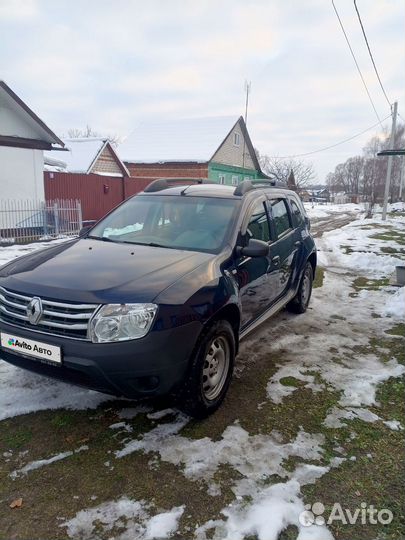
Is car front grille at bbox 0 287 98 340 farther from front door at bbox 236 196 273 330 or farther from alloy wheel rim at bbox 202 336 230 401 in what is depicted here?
front door at bbox 236 196 273 330

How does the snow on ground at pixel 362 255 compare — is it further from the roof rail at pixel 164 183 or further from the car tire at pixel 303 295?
the roof rail at pixel 164 183

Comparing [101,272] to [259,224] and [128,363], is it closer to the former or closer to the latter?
[128,363]

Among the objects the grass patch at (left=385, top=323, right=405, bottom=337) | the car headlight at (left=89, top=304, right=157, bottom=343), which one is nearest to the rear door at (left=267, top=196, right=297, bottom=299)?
the grass patch at (left=385, top=323, right=405, bottom=337)

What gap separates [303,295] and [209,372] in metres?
3.07

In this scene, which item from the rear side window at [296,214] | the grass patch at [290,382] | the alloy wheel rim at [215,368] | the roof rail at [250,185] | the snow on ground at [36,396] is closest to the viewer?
the alloy wheel rim at [215,368]

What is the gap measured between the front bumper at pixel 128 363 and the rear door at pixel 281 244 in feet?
6.49

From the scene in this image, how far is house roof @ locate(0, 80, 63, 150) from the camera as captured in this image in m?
15.1

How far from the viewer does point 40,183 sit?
1680 cm

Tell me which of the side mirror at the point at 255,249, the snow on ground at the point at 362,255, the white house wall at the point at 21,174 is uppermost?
the white house wall at the point at 21,174

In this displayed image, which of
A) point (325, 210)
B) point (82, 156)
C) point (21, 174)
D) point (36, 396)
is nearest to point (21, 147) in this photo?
point (21, 174)

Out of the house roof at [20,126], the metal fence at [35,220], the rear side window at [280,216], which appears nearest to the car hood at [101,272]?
the rear side window at [280,216]

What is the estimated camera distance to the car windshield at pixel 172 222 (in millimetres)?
3748

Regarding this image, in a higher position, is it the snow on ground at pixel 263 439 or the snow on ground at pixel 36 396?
the snow on ground at pixel 36 396

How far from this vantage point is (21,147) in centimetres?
1596
